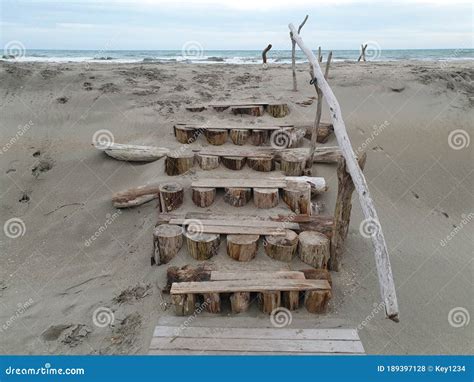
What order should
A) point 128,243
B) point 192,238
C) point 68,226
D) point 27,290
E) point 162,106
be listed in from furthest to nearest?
point 162,106
point 68,226
point 128,243
point 27,290
point 192,238

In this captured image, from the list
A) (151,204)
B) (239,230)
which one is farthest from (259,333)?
(151,204)

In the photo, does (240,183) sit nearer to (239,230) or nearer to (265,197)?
(265,197)

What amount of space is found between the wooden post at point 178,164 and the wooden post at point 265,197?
4.38 ft

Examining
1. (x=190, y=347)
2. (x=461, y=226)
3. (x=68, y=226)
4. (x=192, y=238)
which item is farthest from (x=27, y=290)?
(x=461, y=226)

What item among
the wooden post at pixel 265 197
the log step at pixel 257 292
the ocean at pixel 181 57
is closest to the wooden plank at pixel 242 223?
the wooden post at pixel 265 197

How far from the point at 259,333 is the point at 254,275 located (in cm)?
64

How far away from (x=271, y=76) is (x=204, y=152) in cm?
645

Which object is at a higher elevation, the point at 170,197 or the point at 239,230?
the point at 170,197

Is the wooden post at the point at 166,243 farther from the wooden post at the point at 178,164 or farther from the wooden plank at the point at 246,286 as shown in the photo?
the wooden post at the point at 178,164

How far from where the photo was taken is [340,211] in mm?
4398

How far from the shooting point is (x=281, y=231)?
15.0 ft

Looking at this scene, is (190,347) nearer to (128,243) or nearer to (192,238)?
(192,238)

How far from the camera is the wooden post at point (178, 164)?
5871 mm

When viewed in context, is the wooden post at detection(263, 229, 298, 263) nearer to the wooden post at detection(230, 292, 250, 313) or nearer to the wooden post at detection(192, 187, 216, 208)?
the wooden post at detection(230, 292, 250, 313)
